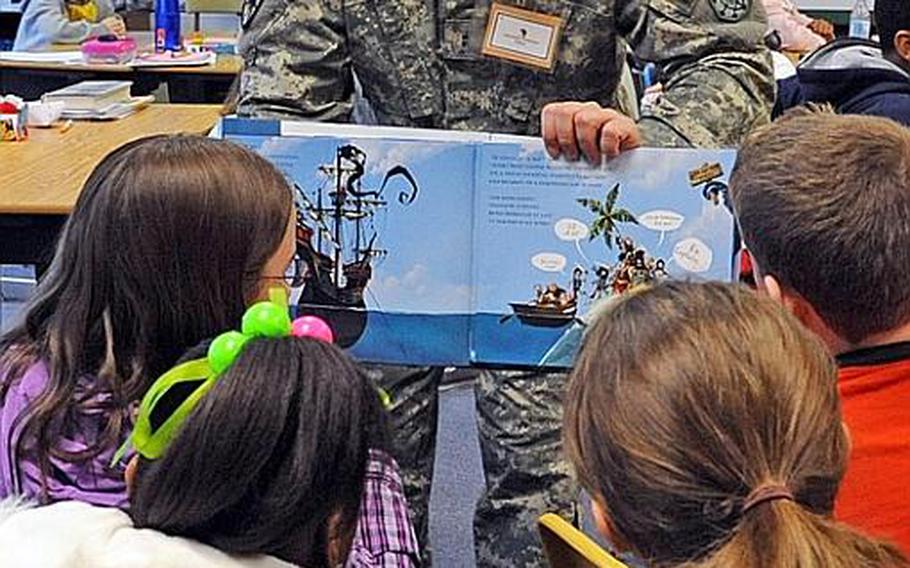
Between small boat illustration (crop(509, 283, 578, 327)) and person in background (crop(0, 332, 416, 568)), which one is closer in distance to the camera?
person in background (crop(0, 332, 416, 568))

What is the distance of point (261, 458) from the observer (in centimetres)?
102

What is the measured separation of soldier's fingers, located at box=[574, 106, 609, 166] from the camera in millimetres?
1374

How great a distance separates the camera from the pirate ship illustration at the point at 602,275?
4.62 feet

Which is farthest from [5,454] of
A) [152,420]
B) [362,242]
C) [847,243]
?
[847,243]

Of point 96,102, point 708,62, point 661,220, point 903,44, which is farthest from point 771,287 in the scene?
point 96,102

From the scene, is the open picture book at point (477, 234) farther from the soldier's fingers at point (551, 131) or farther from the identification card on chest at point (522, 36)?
the identification card on chest at point (522, 36)

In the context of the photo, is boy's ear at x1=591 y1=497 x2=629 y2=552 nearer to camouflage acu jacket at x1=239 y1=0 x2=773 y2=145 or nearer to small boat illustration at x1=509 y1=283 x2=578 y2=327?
small boat illustration at x1=509 y1=283 x2=578 y2=327

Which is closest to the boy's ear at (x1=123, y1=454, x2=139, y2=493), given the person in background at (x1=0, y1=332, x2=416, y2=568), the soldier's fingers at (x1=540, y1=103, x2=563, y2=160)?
the person in background at (x1=0, y1=332, x2=416, y2=568)

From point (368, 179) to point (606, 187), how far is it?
0.27 metres

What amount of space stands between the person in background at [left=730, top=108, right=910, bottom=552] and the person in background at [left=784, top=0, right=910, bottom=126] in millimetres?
795

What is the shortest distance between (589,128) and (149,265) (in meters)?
0.50

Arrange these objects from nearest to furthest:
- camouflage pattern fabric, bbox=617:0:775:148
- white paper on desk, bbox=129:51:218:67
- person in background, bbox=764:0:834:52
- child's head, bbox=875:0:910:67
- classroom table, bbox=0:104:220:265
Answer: camouflage pattern fabric, bbox=617:0:775:148, classroom table, bbox=0:104:220:265, child's head, bbox=875:0:910:67, white paper on desk, bbox=129:51:218:67, person in background, bbox=764:0:834:52

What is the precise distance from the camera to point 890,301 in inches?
51.2

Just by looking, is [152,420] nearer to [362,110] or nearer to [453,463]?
[362,110]
